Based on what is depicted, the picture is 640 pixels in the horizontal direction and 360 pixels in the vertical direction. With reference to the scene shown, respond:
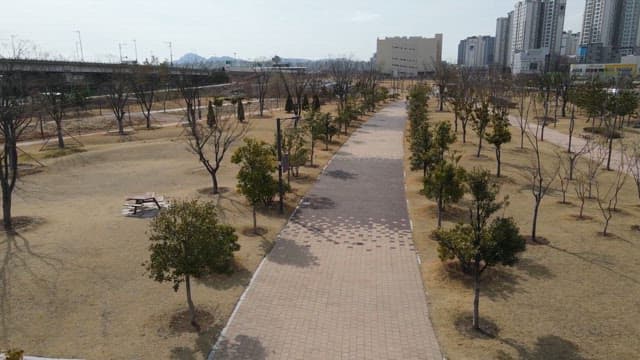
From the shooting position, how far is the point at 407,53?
140125mm

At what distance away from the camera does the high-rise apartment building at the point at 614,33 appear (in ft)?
386

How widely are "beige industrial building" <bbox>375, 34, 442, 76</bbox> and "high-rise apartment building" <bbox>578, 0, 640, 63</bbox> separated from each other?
38410mm

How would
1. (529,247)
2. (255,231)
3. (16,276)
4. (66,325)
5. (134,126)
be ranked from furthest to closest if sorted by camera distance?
(134,126)
(255,231)
(529,247)
(16,276)
(66,325)

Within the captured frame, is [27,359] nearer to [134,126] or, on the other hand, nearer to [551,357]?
[551,357]

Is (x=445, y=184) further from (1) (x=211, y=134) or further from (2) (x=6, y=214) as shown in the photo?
(2) (x=6, y=214)

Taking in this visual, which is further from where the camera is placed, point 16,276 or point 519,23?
point 519,23

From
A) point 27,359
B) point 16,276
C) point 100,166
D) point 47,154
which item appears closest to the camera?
point 27,359

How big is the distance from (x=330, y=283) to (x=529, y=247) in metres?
5.68

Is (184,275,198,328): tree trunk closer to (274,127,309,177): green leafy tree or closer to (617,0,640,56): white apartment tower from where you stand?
(274,127,309,177): green leafy tree

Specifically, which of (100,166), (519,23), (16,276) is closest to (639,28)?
(519,23)

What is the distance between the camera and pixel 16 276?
10547 mm

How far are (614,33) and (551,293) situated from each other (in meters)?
137

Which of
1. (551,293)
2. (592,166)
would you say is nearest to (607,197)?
(592,166)

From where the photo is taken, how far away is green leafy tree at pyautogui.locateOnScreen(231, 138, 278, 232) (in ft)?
47.2
